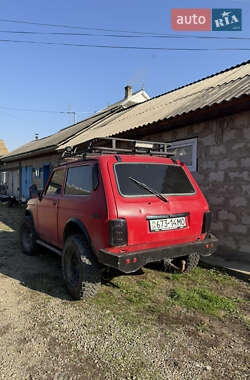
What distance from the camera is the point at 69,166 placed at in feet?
12.5

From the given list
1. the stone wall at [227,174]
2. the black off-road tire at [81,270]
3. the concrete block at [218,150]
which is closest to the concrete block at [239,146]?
the stone wall at [227,174]

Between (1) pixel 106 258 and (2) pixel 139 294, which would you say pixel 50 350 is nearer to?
(1) pixel 106 258

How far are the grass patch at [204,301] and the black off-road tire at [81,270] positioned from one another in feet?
3.58

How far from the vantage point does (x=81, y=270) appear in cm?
297

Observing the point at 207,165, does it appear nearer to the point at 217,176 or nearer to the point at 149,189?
the point at 217,176

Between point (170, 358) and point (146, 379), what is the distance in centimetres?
34

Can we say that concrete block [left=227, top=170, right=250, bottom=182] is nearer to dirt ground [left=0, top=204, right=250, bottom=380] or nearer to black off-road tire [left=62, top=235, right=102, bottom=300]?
dirt ground [left=0, top=204, right=250, bottom=380]

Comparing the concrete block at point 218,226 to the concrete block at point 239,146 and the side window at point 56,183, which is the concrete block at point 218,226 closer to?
the concrete block at point 239,146

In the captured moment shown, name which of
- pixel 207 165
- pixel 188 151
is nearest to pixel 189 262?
pixel 207 165

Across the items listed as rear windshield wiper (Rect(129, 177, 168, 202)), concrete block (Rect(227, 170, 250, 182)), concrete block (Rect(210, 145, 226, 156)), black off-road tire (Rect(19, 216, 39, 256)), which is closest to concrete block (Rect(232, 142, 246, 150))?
concrete block (Rect(210, 145, 226, 156))

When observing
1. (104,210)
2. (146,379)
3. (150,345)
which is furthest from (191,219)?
(146,379)

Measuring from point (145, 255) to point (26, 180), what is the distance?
15440 mm

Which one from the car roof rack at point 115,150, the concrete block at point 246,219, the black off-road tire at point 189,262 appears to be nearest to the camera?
the car roof rack at point 115,150

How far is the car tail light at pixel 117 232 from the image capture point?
2.63 metres
